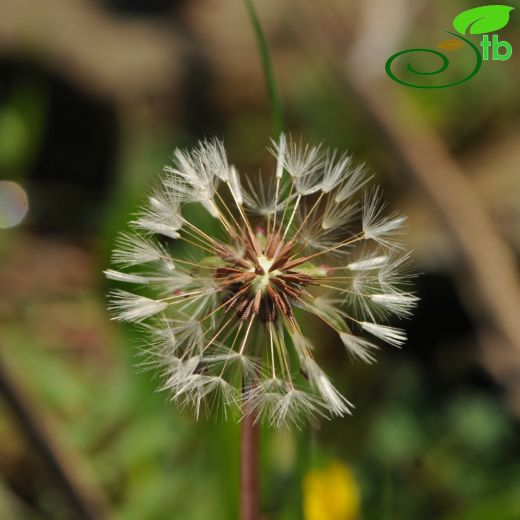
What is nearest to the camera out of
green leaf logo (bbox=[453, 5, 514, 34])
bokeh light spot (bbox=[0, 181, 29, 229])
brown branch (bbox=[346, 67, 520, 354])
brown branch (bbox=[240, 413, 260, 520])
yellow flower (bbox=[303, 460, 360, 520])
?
brown branch (bbox=[240, 413, 260, 520])

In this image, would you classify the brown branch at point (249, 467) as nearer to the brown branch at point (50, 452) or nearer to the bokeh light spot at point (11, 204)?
the brown branch at point (50, 452)

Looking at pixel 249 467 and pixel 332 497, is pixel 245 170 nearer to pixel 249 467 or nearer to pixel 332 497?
pixel 332 497

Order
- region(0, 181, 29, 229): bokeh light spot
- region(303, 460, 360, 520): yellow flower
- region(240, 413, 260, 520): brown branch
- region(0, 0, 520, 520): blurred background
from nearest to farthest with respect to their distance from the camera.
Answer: region(240, 413, 260, 520): brown branch
region(303, 460, 360, 520): yellow flower
region(0, 0, 520, 520): blurred background
region(0, 181, 29, 229): bokeh light spot

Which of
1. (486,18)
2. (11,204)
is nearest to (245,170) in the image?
(11,204)

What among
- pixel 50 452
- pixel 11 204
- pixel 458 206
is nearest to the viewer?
pixel 50 452

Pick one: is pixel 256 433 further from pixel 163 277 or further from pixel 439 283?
pixel 439 283

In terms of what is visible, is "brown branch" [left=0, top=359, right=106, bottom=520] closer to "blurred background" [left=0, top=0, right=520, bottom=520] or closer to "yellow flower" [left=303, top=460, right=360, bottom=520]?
"blurred background" [left=0, top=0, right=520, bottom=520]

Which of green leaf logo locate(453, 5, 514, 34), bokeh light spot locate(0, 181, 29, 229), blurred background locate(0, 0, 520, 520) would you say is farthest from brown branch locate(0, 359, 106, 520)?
green leaf logo locate(453, 5, 514, 34)

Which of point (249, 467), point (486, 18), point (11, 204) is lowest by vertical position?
point (249, 467)
